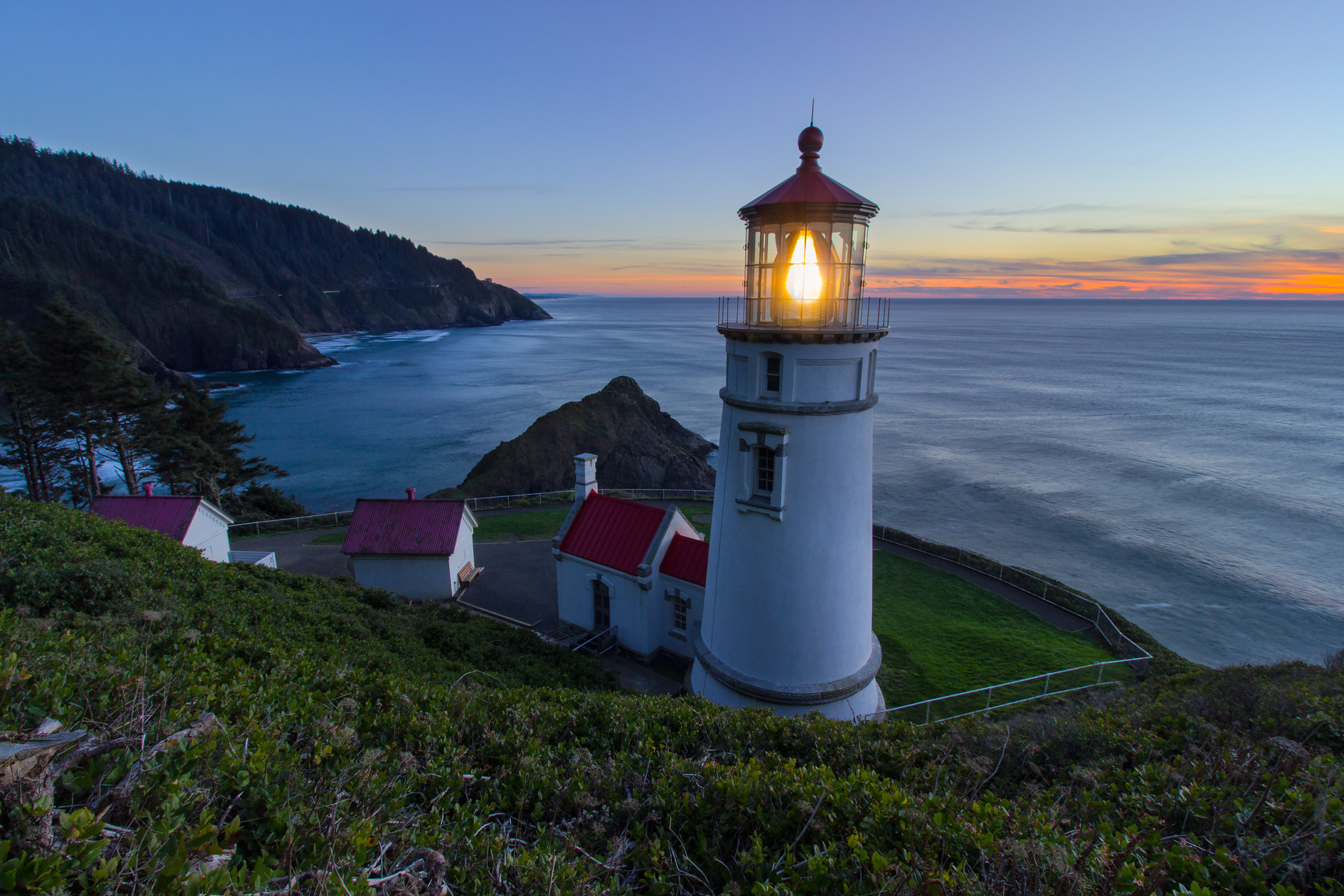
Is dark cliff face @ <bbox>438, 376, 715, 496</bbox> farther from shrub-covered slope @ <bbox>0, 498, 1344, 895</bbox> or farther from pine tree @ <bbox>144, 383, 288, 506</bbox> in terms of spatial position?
shrub-covered slope @ <bbox>0, 498, 1344, 895</bbox>

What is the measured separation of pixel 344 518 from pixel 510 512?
592cm

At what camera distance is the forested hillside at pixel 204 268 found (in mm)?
86062

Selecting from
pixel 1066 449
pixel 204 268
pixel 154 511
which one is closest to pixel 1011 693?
pixel 154 511

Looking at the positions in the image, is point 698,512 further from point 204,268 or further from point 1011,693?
point 204,268

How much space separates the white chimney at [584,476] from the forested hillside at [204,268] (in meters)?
86.0

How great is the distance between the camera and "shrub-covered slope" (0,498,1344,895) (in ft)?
9.02

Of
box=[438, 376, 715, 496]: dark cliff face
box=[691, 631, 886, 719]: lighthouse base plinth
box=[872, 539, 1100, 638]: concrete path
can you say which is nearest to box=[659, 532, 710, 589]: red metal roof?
box=[691, 631, 886, 719]: lighthouse base plinth

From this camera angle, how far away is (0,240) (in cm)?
8281

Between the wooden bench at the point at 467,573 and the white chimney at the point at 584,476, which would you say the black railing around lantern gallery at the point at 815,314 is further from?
the wooden bench at the point at 467,573

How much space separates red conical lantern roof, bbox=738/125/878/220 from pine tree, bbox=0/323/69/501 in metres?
24.9

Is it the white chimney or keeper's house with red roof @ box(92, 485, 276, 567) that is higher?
the white chimney

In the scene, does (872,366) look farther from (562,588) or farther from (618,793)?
(562,588)

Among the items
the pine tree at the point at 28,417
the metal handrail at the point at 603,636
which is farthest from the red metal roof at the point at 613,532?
the pine tree at the point at 28,417

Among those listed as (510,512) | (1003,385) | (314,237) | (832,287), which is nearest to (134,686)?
(832,287)
